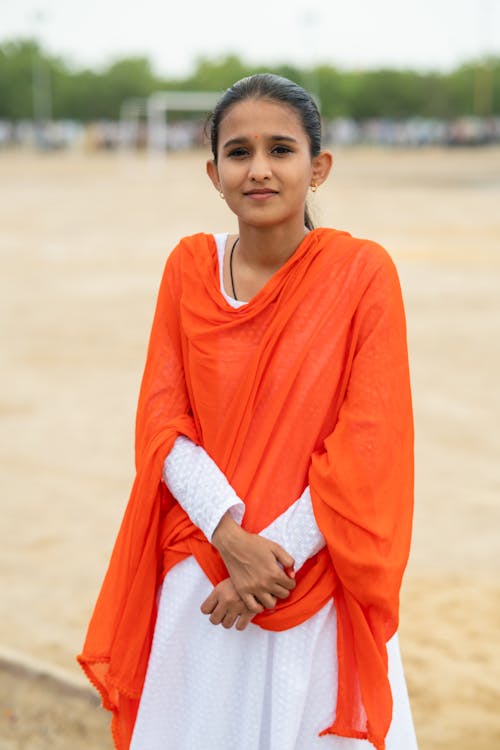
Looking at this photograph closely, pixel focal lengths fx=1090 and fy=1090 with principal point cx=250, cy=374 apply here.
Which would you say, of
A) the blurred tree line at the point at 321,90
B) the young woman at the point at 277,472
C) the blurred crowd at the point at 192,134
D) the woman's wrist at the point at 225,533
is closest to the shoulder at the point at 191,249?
the young woman at the point at 277,472

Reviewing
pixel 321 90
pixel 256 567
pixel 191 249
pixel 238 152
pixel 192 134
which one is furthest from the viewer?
pixel 321 90

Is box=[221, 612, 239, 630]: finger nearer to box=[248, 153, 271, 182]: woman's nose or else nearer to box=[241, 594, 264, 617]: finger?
box=[241, 594, 264, 617]: finger

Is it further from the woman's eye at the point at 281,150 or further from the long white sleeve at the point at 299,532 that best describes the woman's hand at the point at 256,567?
the woman's eye at the point at 281,150

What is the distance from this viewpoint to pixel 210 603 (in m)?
2.14

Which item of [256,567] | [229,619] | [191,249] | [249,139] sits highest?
[249,139]

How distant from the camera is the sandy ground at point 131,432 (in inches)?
161

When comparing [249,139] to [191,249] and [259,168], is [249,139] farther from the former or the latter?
[191,249]

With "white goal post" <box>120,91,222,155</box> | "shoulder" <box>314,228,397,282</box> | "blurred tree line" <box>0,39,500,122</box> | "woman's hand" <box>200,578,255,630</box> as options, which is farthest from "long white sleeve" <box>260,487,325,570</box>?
"blurred tree line" <box>0,39,500,122</box>

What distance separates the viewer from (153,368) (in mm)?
2299

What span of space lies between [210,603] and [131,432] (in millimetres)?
5077

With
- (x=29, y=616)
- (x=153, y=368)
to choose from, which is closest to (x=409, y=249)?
(x=29, y=616)

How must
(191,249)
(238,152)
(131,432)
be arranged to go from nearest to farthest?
(238,152)
(191,249)
(131,432)

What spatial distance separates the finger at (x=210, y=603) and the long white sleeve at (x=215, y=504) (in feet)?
0.38

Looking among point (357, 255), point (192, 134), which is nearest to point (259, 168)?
point (357, 255)
